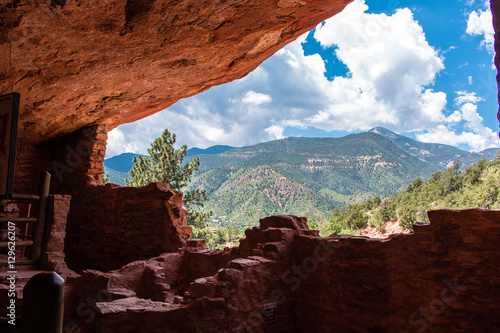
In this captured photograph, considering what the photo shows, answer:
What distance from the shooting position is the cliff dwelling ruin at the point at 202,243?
13.1ft

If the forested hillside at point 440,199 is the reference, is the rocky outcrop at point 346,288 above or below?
below

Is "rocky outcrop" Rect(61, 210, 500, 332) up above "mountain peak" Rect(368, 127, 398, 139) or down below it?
below

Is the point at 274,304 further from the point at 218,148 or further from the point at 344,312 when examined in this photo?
the point at 218,148

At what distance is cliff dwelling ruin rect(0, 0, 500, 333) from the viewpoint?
13.1 ft

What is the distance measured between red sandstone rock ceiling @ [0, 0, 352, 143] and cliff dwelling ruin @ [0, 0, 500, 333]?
3cm

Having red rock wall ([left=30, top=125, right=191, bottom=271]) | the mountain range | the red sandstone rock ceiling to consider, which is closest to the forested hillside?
red rock wall ([left=30, top=125, right=191, bottom=271])

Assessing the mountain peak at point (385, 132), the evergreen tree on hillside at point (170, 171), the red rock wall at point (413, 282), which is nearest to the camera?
the red rock wall at point (413, 282)

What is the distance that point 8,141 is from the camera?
3598mm

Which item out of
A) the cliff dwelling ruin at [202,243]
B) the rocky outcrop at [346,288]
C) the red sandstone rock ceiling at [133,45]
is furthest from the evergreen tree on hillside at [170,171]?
the rocky outcrop at [346,288]

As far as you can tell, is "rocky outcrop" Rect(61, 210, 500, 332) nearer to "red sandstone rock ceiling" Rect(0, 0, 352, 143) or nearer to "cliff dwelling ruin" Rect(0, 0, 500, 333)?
"cliff dwelling ruin" Rect(0, 0, 500, 333)

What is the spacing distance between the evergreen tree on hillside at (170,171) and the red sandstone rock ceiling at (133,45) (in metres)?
9.45

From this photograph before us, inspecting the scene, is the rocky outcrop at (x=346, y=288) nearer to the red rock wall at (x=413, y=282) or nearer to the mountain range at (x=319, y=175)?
the red rock wall at (x=413, y=282)

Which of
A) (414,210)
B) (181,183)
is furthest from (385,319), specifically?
(181,183)

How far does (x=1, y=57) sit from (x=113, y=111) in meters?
3.83
